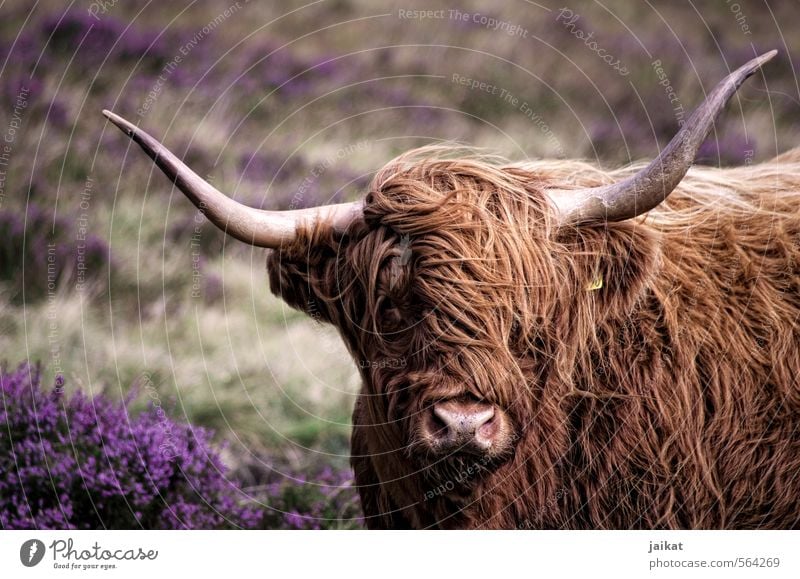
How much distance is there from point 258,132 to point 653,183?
5053mm

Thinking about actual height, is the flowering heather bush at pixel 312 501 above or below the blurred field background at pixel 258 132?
below

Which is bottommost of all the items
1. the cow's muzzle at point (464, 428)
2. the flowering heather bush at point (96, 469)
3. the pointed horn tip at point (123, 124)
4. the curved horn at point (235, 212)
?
the flowering heather bush at point (96, 469)

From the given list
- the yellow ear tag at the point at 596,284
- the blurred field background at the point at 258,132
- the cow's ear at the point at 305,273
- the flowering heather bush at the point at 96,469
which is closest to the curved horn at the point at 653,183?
the yellow ear tag at the point at 596,284

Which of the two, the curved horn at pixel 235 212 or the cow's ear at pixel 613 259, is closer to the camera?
A: the curved horn at pixel 235 212

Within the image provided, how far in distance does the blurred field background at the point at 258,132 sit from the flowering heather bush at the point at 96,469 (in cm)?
42

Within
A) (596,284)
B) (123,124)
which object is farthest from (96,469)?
(596,284)

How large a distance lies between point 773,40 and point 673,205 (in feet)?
14.6

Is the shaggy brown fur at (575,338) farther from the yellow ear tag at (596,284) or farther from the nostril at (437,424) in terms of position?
the nostril at (437,424)

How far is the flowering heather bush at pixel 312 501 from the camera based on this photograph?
4.52 m

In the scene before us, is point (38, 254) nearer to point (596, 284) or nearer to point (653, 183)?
point (596, 284)

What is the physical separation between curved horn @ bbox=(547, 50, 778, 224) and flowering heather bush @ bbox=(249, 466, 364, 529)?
7.07 feet

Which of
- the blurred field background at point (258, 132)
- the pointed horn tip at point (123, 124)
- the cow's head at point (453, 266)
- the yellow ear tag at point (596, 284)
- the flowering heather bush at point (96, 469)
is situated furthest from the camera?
the blurred field background at point (258, 132)

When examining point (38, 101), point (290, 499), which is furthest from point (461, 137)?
point (290, 499)

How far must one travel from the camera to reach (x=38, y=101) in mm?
6000
